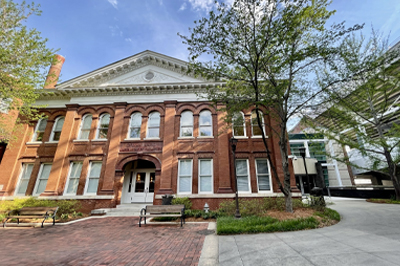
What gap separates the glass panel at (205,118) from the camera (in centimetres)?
1452

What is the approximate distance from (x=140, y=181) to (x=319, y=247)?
40.9 feet

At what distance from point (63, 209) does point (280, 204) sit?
44.0 ft

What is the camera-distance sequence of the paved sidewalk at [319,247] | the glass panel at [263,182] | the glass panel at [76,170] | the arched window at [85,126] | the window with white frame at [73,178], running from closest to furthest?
the paved sidewalk at [319,247], the glass panel at [263,182], the window with white frame at [73,178], the glass panel at [76,170], the arched window at [85,126]

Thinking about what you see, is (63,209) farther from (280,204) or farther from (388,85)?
(388,85)

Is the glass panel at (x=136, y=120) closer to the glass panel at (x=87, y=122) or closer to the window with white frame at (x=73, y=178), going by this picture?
the glass panel at (x=87, y=122)

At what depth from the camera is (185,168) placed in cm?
1329

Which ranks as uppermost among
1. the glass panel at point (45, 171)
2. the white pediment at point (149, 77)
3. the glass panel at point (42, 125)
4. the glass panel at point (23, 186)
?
the white pediment at point (149, 77)

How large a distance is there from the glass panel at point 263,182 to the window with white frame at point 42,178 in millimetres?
16464

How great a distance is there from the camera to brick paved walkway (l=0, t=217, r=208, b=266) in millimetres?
4555

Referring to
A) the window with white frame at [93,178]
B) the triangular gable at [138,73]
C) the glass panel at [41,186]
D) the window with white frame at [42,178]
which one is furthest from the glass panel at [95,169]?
the triangular gable at [138,73]

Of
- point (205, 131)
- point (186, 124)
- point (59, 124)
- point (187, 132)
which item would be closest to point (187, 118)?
point (186, 124)

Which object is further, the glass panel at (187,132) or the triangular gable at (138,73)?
the triangular gable at (138,73)

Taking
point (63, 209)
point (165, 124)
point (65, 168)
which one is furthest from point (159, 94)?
point (63, 209)

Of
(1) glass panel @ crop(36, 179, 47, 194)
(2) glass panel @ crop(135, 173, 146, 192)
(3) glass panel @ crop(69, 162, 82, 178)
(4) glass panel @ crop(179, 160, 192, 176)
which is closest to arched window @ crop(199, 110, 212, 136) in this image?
(4) glass panel @ crop(179, 160, 192, 176)
